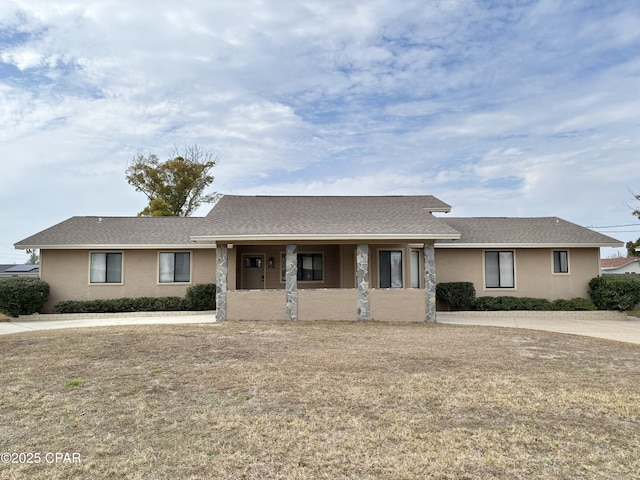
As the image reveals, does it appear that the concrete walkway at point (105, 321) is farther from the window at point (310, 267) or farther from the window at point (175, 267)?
the window at point (310, 267)

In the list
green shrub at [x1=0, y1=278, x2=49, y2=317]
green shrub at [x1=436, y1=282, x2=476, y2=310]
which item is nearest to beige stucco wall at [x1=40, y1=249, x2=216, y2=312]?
green shrub at [x1=0, y1=278, x2=49, y2=317]

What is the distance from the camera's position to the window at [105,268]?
17.8 m

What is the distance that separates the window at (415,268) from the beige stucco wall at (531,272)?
0.81 m

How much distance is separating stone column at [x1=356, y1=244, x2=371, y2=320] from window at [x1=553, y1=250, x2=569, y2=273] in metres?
8.64

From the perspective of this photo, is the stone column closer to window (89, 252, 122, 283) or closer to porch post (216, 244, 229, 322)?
porch post (216, 244, 229, 322)

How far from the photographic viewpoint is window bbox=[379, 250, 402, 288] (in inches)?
666

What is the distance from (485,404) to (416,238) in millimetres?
8928

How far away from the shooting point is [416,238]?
1438cm

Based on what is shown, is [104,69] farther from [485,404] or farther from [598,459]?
[598,459]

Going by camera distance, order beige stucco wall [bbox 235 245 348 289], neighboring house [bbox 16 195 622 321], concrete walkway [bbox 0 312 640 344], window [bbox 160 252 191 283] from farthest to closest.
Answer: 1. beige stucco wall [bbox 235 245 348 289]
2. window [bbox 160 252 191 283]
3. neighboring house [bbox 16 195 622 321]
4. concrete walkway [bbox 0 312 640 344]

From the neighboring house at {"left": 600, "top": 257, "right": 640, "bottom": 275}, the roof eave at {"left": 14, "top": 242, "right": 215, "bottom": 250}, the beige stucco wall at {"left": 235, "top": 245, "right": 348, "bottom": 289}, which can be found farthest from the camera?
the neighboring house at {"left": 600, "top": 257, "right": 640, "bottom": 275}

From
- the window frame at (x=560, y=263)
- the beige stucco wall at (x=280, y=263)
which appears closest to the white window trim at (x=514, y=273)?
the window frame at (x=560, y=263)

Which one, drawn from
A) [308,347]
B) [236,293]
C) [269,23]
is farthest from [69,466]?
[269,23]

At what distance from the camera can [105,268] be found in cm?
1783
